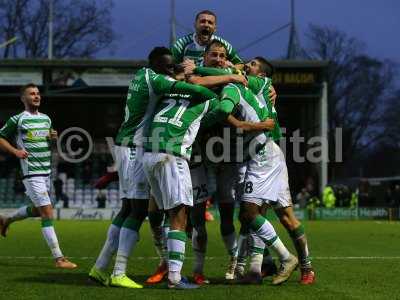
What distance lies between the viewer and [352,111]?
6856 cm

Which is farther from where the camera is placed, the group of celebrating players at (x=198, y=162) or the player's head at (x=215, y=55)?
the player's head at (x=215, y=55)

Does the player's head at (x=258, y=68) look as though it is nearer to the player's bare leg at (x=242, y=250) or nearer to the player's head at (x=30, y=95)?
the player's bare leg at (x=242, y=250)

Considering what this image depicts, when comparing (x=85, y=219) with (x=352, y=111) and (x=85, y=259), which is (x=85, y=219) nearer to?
(x=85, y=259)

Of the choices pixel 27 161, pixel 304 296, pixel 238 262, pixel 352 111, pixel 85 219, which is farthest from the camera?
pixel 352 111

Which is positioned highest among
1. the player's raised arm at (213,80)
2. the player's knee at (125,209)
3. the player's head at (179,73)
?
the player's head at (179,73)

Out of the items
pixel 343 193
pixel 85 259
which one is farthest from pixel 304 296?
pixel 343 193

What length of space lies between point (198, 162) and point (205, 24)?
1.68m

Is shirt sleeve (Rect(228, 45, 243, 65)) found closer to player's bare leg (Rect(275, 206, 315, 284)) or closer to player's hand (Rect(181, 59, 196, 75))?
player's hand (Rect(181, 59, 196, 75))

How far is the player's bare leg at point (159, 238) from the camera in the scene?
8.19 metres

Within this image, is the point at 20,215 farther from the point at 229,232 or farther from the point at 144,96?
the point at 144,96

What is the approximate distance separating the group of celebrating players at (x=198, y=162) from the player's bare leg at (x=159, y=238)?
0.04 feet

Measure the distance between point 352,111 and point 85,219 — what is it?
43.9 metres

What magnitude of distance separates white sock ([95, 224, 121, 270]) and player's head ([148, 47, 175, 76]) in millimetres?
1712

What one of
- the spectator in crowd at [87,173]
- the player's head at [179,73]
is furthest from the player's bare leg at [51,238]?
the spectator in crowd at [87,173]
